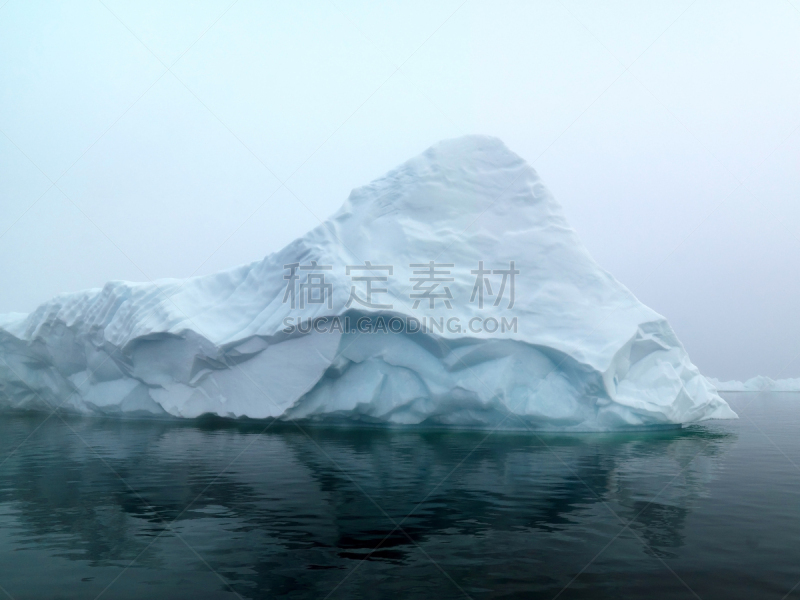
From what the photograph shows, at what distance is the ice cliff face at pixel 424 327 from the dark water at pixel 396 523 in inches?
108

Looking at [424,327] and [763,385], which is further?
[763,385]

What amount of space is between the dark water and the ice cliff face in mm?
2741

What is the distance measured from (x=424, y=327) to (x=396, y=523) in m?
7.06

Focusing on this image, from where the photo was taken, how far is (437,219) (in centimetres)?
1427

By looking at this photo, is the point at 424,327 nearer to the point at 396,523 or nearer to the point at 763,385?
the point at 396,523

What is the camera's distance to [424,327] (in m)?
12.1

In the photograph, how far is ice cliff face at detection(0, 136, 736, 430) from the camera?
486 inches

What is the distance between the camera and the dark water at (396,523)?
3.83 m

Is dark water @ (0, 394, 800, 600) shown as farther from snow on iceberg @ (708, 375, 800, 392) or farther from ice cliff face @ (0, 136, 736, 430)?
snow on iceberg @ (708, 375, 800, 392)

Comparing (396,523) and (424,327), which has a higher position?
(424,327)

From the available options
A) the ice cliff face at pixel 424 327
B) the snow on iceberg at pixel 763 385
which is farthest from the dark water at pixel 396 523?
the snow on iceberg at pixel 763 385

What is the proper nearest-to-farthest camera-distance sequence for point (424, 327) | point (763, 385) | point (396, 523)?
point (396, 523) → point (424, 327) → point (763, 385)

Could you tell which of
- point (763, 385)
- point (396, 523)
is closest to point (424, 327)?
point (396, 523)

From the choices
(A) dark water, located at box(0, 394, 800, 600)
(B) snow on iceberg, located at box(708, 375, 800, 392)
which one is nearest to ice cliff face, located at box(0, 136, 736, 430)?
(A) dark water, located at box(0, 394, 800, 600)
